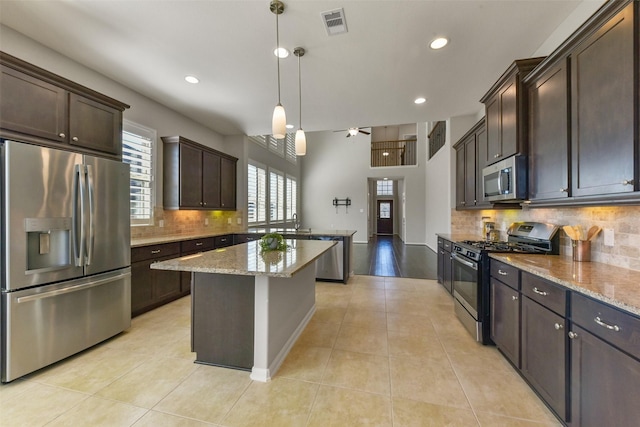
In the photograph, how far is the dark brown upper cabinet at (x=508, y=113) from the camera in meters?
2.25

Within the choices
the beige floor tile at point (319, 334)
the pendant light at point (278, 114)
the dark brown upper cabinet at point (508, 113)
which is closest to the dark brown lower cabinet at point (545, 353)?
the dark brown upper cabinet at point (508, 113)

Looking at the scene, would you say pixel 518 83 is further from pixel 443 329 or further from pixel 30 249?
pixel 30 249

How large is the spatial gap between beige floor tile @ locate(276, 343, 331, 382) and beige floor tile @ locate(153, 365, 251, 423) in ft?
1.04

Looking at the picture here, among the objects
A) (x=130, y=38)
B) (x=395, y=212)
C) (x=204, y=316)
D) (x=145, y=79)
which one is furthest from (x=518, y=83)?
(x=395, y=212)

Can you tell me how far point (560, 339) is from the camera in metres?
1.45

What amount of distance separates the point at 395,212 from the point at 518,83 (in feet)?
37.6

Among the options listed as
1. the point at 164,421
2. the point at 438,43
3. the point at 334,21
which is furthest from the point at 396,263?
the point at 164,421

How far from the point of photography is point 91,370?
6.70 feet

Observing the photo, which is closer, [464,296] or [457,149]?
[464,296]

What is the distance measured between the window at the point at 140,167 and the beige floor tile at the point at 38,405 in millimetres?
2194

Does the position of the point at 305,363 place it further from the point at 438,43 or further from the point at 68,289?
the point at 438,43

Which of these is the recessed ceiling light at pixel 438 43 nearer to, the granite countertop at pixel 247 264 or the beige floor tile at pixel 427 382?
the granite countertop at pixel 247 264

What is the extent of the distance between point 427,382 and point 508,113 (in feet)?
8.13

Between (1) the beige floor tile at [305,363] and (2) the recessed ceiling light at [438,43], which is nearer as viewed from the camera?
(1) the beige floor tile at [305,363]
